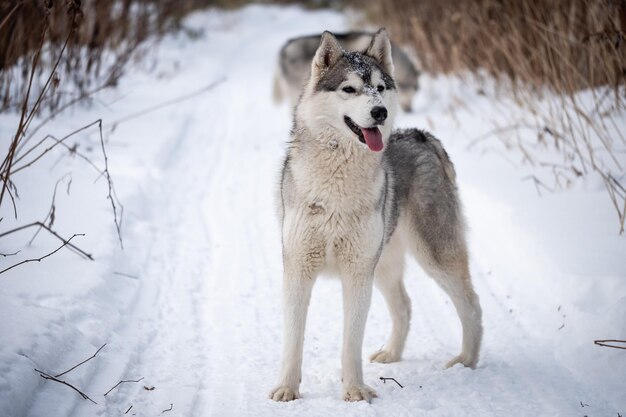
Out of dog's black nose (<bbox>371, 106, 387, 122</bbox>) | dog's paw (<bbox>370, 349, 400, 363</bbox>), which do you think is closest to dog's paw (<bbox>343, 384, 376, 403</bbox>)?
dog's paw (<bbox>370, 349, 400, 363</bbox>)

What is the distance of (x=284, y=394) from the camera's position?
2750 millimetres

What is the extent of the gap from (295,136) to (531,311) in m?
2.09

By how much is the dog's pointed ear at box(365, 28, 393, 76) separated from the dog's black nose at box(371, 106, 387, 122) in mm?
699

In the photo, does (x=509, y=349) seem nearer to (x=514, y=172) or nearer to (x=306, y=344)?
(x=306, y=344)

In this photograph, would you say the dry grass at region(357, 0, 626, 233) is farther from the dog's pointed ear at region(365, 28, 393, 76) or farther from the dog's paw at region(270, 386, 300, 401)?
the dog's paw at region(270, 386, 300, 401)

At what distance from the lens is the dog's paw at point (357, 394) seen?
9.01 feet

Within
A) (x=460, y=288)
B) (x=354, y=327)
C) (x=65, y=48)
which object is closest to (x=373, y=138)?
(x=354, y=327)

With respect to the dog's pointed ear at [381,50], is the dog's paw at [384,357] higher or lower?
lower

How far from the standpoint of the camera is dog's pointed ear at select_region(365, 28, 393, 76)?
3277 mm

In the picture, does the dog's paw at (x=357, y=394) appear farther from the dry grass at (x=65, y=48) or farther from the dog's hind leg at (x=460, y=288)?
the dry grass at (x=65, y=48)

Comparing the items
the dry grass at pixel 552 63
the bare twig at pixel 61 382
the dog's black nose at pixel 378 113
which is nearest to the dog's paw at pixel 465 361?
the dog's black nose at pixel 378 113

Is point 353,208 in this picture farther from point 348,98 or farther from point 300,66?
point 300,66

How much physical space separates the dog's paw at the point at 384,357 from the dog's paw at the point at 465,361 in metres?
0.35

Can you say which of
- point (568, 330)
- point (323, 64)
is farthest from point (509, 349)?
point (323, 64)
